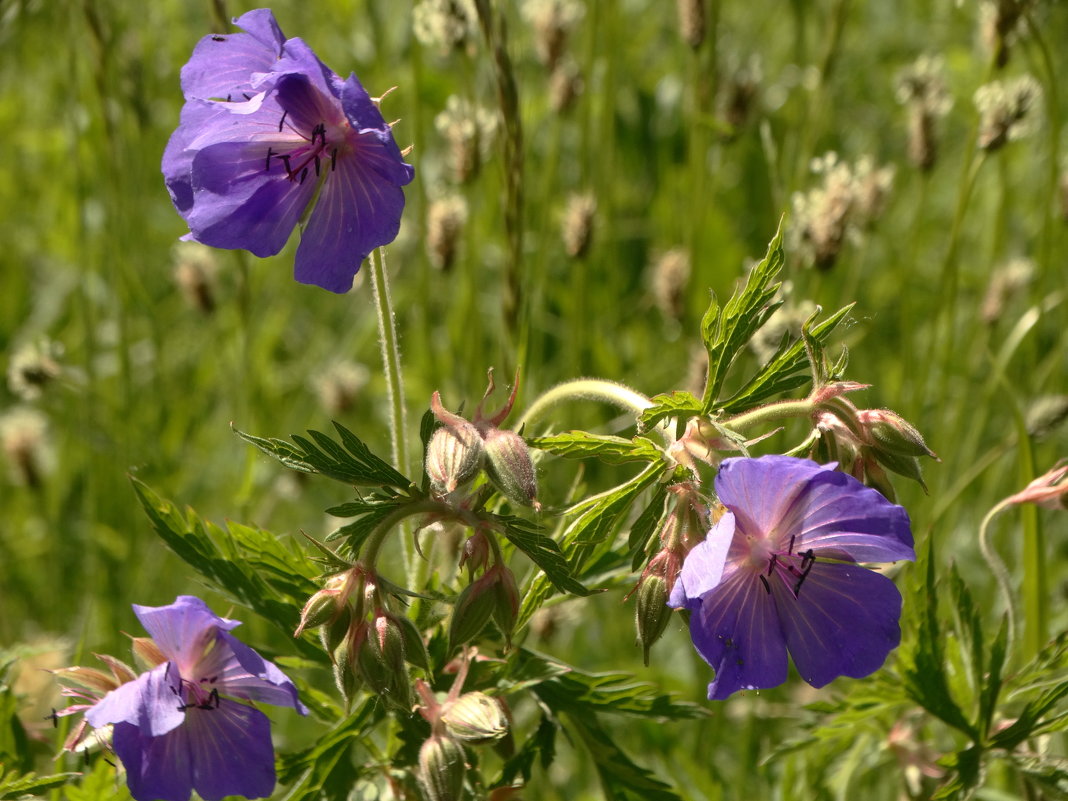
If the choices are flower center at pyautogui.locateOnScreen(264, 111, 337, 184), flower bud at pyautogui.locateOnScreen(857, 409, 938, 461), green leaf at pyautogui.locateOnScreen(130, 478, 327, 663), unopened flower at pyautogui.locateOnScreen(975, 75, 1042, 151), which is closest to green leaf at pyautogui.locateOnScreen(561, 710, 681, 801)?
green leaf at pyautogui.locateOnScreen(130, 478, 327, 663)

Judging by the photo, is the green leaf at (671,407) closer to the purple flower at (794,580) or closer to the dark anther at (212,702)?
the purple flower at (794,580)

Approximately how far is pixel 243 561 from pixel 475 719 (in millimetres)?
428

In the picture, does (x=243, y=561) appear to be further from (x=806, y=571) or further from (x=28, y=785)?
(x=806, y=571)

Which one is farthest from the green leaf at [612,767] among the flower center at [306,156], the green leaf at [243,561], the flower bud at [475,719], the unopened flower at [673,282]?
the unopened flower at [673,282]

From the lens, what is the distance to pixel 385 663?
4.68 ft

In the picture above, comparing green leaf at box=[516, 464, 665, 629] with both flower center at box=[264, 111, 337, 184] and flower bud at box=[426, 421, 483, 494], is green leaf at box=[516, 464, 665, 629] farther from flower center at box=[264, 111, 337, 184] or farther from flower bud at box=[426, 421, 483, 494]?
flower center at box=[264, 111, 337, 184]

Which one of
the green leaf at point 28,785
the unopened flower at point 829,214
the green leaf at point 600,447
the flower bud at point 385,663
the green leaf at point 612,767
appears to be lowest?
the green leaf at point 612,767

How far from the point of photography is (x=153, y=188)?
4809 millimetres

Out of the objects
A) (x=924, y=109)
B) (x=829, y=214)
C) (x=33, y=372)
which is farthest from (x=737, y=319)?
(x=33, y=372)

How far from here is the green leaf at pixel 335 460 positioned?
1.41m

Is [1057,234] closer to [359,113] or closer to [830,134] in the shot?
[830,134]

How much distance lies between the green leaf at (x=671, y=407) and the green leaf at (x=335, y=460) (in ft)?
1.06

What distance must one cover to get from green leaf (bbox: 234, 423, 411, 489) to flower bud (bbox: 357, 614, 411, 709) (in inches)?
Answer: 7.0

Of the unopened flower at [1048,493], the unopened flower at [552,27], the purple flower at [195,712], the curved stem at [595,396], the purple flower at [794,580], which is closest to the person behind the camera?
the purple flower at [794,580]
